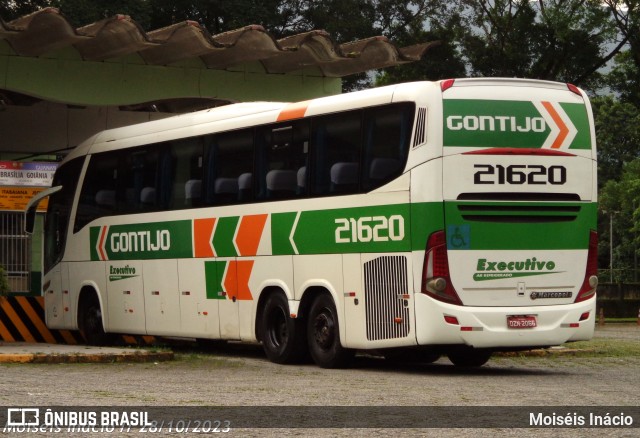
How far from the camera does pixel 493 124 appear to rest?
17562 mm

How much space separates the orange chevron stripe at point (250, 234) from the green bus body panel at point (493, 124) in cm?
365

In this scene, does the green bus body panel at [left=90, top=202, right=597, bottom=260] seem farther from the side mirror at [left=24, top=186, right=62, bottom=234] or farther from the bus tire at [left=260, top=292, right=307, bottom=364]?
the side mirror at [left=24, top=186, right=62, bottom=234]

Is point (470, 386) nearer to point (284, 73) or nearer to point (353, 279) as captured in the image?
point (353, 279)

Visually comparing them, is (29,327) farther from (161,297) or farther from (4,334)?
(161,297)

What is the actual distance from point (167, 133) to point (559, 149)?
7088 mm

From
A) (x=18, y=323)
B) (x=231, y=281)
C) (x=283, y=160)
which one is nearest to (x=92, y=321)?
(x=18, y=323)

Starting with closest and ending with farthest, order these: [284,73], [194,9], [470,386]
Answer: [470,386] < [284,73] < [194,9]

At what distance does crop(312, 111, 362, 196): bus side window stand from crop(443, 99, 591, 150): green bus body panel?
1.41m

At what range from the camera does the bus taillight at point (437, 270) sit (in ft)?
56.5

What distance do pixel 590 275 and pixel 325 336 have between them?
11.2ft

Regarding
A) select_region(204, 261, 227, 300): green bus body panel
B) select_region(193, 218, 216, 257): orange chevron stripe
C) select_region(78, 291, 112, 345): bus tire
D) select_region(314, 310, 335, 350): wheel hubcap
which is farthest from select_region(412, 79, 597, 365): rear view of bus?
select_region(78, 291, 112, 345): bus tire

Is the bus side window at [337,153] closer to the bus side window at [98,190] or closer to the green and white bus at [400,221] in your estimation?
the green and white bus at [400,221]

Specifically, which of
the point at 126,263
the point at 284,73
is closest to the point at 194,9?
the point at 284,73

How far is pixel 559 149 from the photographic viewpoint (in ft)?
58.7
